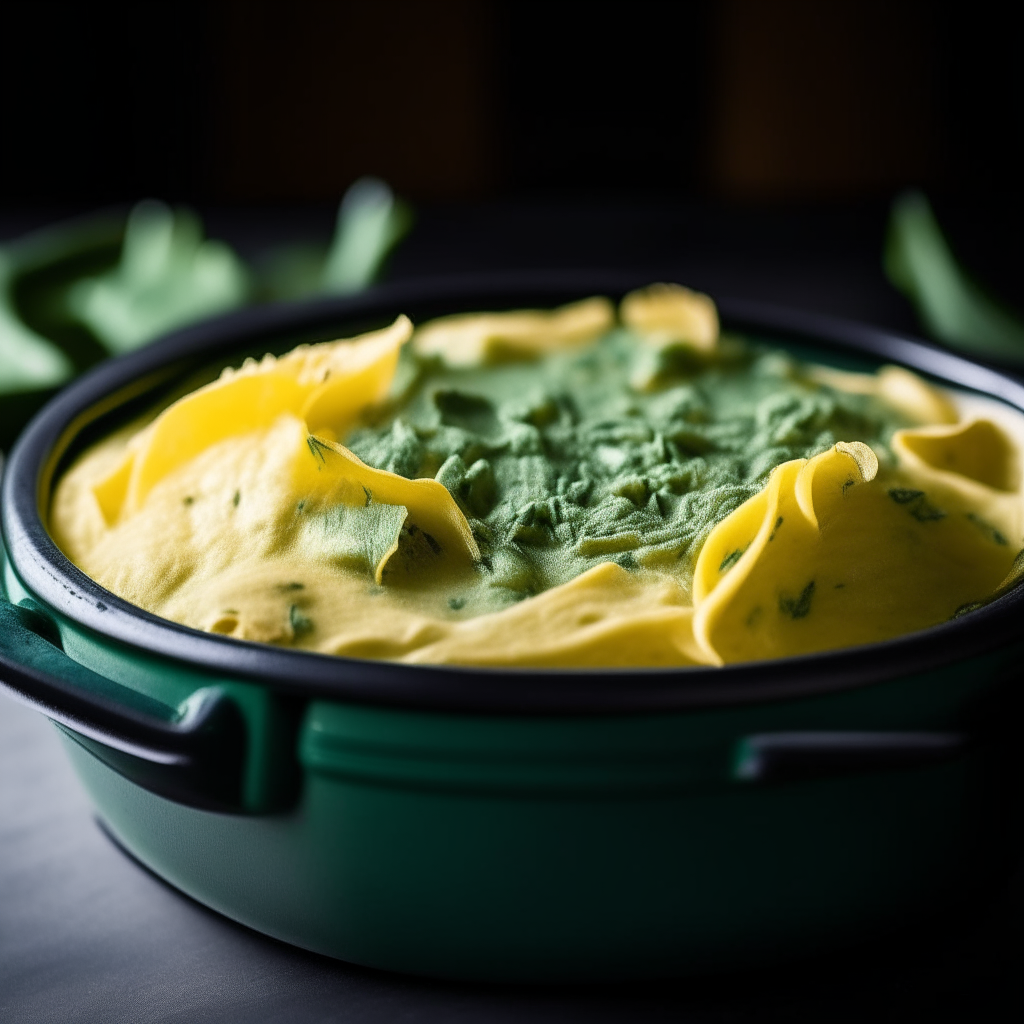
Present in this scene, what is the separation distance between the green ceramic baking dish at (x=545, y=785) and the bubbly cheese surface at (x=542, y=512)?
0.08 metres

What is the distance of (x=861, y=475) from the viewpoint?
45.0 inches

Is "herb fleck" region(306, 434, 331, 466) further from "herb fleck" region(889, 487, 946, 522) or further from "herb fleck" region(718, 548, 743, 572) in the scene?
"herb fleck" region(889, 487, 946, 522)

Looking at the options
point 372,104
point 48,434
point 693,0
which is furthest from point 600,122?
point 48,434

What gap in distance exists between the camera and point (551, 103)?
4.49 meters

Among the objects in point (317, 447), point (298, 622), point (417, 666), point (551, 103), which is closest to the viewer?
point (417, 666)

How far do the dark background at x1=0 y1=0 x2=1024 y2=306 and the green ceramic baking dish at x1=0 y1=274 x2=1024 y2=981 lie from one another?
11.1 feet

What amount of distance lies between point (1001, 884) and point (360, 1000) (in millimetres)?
561

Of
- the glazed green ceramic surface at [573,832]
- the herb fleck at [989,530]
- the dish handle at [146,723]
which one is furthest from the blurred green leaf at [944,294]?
the dish handle at [146,723]

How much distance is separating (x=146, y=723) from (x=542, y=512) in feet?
1.26

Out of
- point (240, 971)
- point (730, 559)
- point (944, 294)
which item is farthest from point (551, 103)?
point (240, 971)

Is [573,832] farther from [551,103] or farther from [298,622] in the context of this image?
[551,103]

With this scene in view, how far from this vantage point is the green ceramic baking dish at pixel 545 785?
Answer: 34.0 inches

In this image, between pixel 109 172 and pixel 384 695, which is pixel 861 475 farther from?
pixel 109 172

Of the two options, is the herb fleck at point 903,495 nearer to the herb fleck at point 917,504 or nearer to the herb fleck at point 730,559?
the herb fleck at point 917,504
